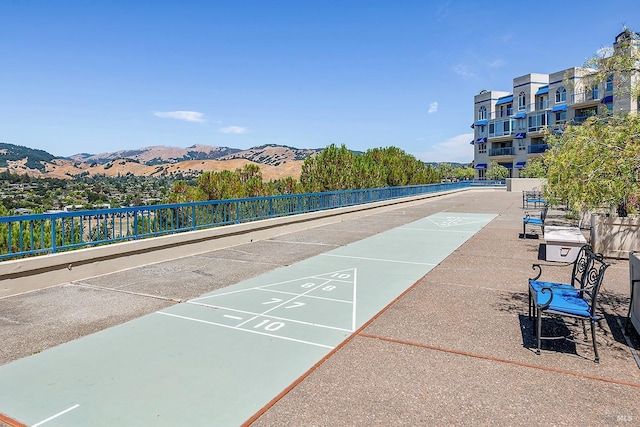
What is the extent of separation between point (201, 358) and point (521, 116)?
69990 millimetres

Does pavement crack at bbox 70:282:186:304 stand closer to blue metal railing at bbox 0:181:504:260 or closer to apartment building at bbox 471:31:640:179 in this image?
blue metal railing at bbox 0:181:504:260

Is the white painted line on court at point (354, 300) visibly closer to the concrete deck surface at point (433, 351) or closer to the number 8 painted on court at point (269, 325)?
the concrete deck surface at point (433, 351)

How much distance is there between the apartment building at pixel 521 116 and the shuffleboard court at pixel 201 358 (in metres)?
53.9

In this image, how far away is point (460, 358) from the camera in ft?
15.5

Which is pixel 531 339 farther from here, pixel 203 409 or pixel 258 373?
pixel 203 409

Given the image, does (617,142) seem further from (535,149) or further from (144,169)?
(144,169)

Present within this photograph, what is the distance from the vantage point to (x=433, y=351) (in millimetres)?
4914

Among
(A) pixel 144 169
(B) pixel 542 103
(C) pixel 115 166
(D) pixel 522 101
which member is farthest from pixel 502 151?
(C) pixel 115 166

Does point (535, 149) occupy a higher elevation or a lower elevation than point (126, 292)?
higher

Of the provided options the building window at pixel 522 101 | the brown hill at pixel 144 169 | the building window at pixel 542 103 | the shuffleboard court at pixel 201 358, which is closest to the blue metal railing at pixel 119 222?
the shuffleboard court at pixel 201 358

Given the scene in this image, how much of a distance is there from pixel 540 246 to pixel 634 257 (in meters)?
7.01

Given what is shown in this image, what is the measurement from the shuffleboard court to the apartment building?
53.9 metres

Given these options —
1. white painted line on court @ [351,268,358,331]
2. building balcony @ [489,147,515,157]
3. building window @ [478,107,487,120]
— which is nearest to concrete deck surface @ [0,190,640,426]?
white painted line on court @ [351,268,358,331]

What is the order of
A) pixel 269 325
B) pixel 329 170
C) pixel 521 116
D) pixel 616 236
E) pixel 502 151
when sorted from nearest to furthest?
pixel 269 325, pixel 616 236, pixel 329 170, pixel 521 116, pixel 502 151
